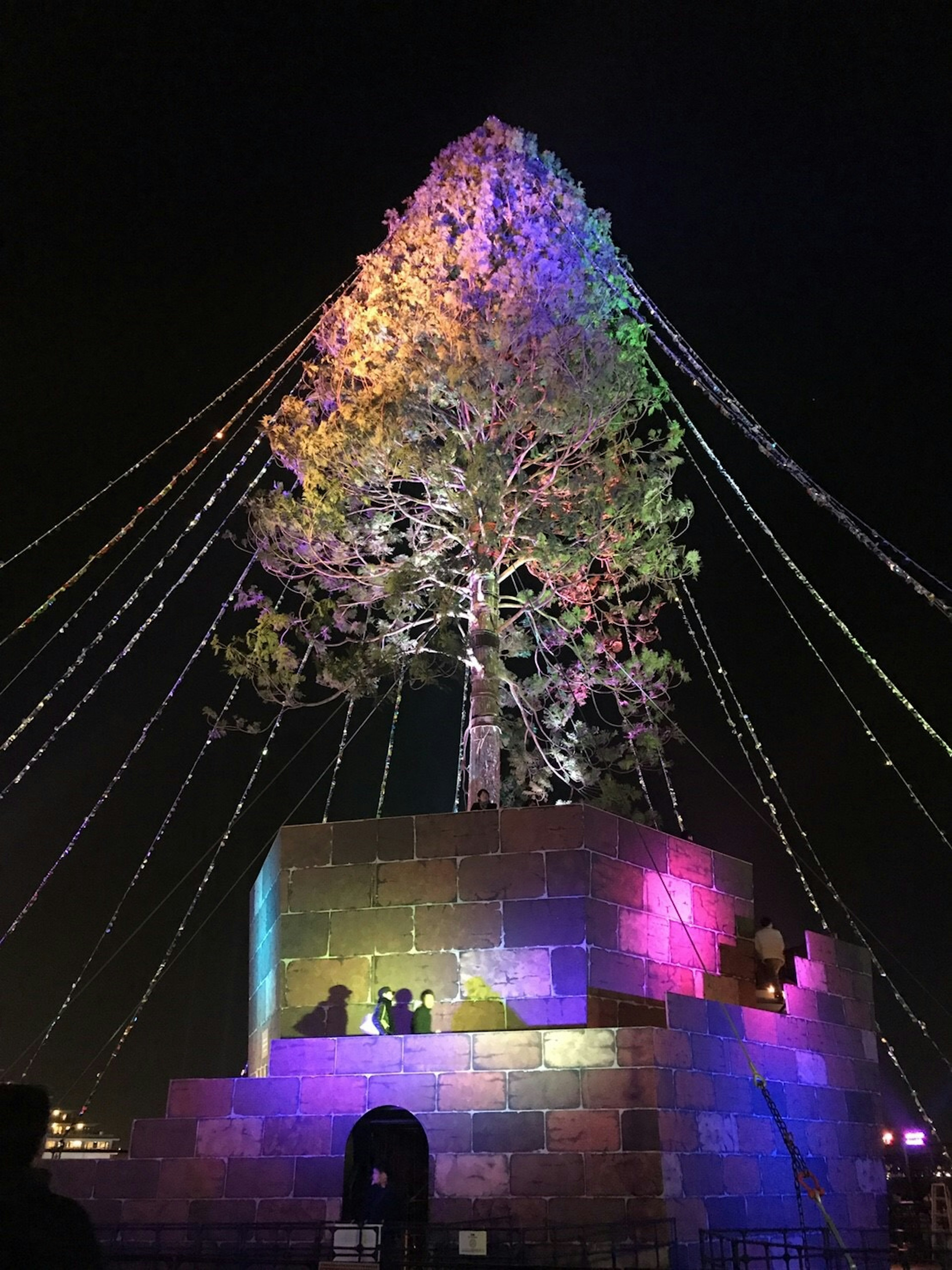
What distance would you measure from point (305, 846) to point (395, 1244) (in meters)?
3.69

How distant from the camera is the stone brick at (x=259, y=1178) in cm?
891

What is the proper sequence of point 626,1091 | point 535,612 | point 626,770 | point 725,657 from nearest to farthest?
point 626,1091, point 626,770, point 535,612, point 725,657

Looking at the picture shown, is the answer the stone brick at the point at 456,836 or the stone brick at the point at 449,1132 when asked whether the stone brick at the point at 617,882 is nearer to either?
the stone brick at the point at 456,836

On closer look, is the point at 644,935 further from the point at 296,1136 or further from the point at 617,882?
the point at 296,1136

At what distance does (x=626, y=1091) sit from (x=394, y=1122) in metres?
2.41

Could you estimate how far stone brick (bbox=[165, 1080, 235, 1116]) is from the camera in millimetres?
9250

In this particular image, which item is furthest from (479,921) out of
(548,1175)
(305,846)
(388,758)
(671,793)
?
(388,758)

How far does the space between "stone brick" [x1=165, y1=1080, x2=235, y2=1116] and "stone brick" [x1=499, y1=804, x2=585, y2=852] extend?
10.6 ft

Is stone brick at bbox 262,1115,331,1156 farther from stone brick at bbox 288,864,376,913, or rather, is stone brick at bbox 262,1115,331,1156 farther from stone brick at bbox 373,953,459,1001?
stone brick at bbox 288,864,376,913

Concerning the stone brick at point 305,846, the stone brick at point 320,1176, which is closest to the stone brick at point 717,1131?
the stone brick at point 320,1176

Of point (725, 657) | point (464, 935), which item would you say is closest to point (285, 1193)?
point (464, 935)

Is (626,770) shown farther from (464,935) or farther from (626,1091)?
(626,1091)

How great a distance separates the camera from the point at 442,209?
519 inches

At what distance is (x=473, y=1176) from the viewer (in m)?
8.75
